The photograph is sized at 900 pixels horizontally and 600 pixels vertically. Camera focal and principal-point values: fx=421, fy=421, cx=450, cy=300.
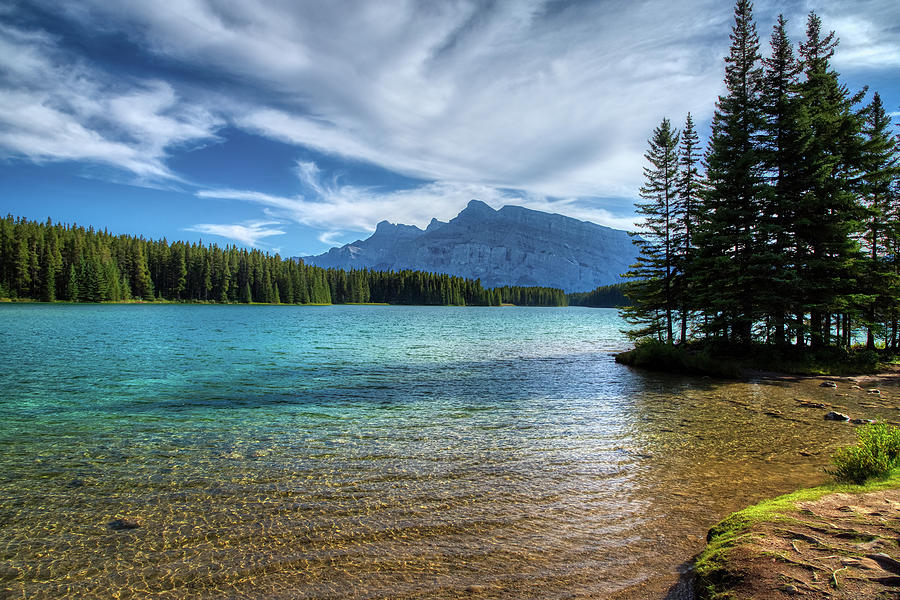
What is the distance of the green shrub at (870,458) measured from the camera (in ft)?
29.1

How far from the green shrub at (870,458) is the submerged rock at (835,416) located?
7.81 m

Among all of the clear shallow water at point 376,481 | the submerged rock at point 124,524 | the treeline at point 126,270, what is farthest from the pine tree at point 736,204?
the treeline at point 126,270

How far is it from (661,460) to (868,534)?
6030 mm

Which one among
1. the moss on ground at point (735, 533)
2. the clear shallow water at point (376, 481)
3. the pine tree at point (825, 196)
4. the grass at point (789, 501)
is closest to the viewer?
the moss on ground at point (735, 533)

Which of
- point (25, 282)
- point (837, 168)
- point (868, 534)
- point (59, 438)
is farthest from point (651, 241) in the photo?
point (25, 282)

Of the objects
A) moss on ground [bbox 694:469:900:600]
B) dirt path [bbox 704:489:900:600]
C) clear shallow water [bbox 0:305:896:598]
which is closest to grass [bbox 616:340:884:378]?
clear shallow water [bbox 0:305:896:598]

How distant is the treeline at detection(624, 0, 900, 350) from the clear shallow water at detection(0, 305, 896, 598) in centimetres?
913

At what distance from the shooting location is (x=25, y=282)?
413 ft

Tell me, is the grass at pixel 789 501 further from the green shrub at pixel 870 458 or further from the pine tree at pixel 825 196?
the pine tree at pixel 825 196

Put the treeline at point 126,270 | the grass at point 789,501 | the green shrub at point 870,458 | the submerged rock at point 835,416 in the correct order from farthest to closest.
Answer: the treeline at point 126,270, the submerged rock at point 835,416, the green shrub at point 870,458, the grass at point 789,501

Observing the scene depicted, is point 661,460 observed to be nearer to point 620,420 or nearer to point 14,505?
point 620,420

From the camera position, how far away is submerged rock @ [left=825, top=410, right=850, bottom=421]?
52.6 feet

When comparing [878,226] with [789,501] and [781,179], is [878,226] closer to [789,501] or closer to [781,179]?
[781,179]

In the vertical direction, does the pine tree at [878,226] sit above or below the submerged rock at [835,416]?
above
